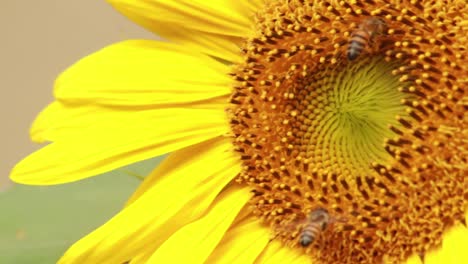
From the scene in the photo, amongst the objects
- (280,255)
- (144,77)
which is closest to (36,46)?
(144,77)

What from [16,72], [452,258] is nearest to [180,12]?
[452,258]

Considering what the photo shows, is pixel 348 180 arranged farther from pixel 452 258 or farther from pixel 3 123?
pixel 3 123

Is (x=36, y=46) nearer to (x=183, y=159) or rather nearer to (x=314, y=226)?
(x=183, y=159)

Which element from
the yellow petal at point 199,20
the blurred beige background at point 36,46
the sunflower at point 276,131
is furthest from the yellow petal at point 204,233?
the blurred beige background at point 36,46

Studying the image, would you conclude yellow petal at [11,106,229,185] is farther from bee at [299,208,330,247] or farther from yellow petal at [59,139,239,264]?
bee at [299,208,330,247]

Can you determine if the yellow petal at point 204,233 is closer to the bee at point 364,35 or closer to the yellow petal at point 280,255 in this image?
the yellow petal at point 280,255

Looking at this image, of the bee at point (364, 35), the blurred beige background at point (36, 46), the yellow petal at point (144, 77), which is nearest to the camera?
the bee at point (364, 35)
